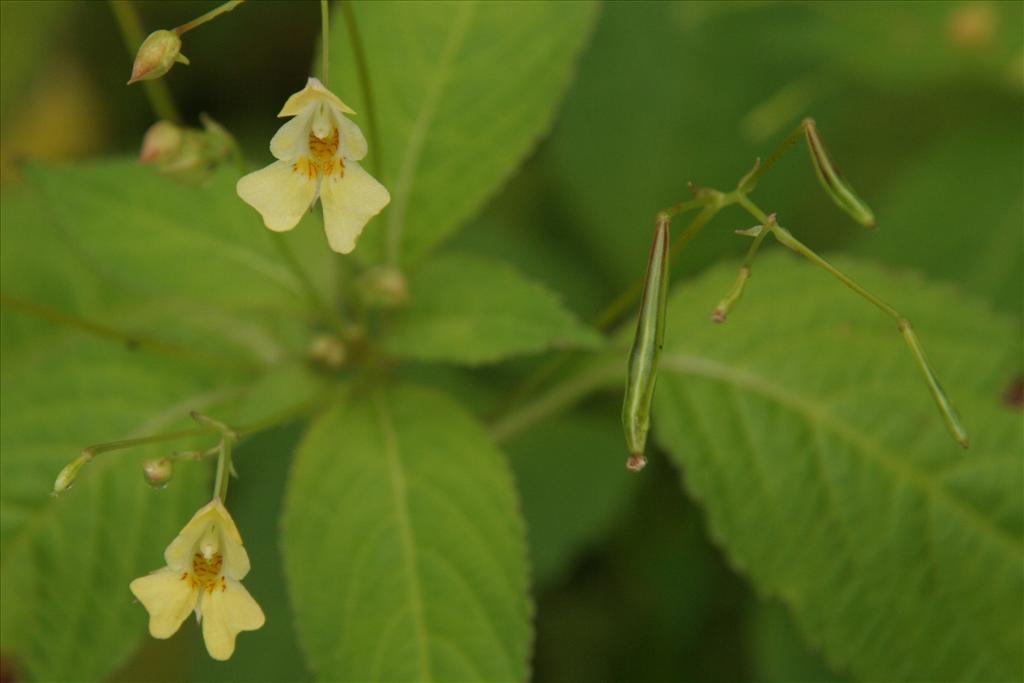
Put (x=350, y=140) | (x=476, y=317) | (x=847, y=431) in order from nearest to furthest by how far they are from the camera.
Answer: (x=350, y=140), (x=476, y=317), (x=847, y=431)

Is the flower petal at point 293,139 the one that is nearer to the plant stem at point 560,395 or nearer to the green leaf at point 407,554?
the green leaf at point 407,554

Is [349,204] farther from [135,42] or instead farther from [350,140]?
[135,42]

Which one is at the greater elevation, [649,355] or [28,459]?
[649,355]

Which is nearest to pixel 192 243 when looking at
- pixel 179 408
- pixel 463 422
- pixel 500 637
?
pixel 179 408

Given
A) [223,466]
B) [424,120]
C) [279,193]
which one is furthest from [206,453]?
[424,120]

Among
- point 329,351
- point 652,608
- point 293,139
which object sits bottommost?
point 652,608

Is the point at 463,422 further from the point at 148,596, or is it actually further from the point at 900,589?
the point at 900,589
